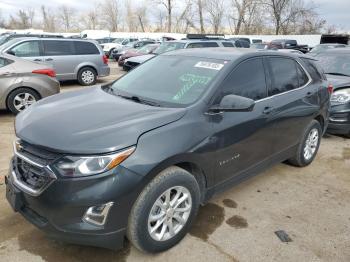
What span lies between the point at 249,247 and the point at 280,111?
5.35 feet

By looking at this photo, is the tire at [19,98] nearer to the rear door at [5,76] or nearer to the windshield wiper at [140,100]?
the rear door at [5,76]

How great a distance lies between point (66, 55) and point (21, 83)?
175 inches

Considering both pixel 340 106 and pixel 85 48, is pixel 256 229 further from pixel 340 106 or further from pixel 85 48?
pixel 85 48

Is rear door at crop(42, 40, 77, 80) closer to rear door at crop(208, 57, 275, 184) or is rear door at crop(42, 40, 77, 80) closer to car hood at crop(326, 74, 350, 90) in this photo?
car hood at crop(326, 74, 350, 90)

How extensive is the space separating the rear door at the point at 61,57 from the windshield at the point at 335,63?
7.76 meters

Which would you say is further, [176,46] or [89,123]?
[176,46]

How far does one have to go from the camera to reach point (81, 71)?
11.4 metres

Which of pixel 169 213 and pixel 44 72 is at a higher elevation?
pixel 44 72

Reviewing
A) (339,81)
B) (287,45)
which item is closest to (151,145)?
(339,81)

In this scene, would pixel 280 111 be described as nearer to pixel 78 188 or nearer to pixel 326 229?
pixel 326 229

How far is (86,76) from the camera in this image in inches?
455

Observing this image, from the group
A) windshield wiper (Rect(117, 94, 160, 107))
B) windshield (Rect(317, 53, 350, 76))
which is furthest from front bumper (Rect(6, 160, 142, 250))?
windshield (Rect(317, 53, 350, 76))

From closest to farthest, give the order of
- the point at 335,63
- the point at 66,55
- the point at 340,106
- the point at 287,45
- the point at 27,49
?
the point at 340,106 < the point at 335,63 < the point at 27,49 < the point at 66,55 < the point at 287,45

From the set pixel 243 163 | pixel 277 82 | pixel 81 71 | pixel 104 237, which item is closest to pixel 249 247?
pixel 243 163
